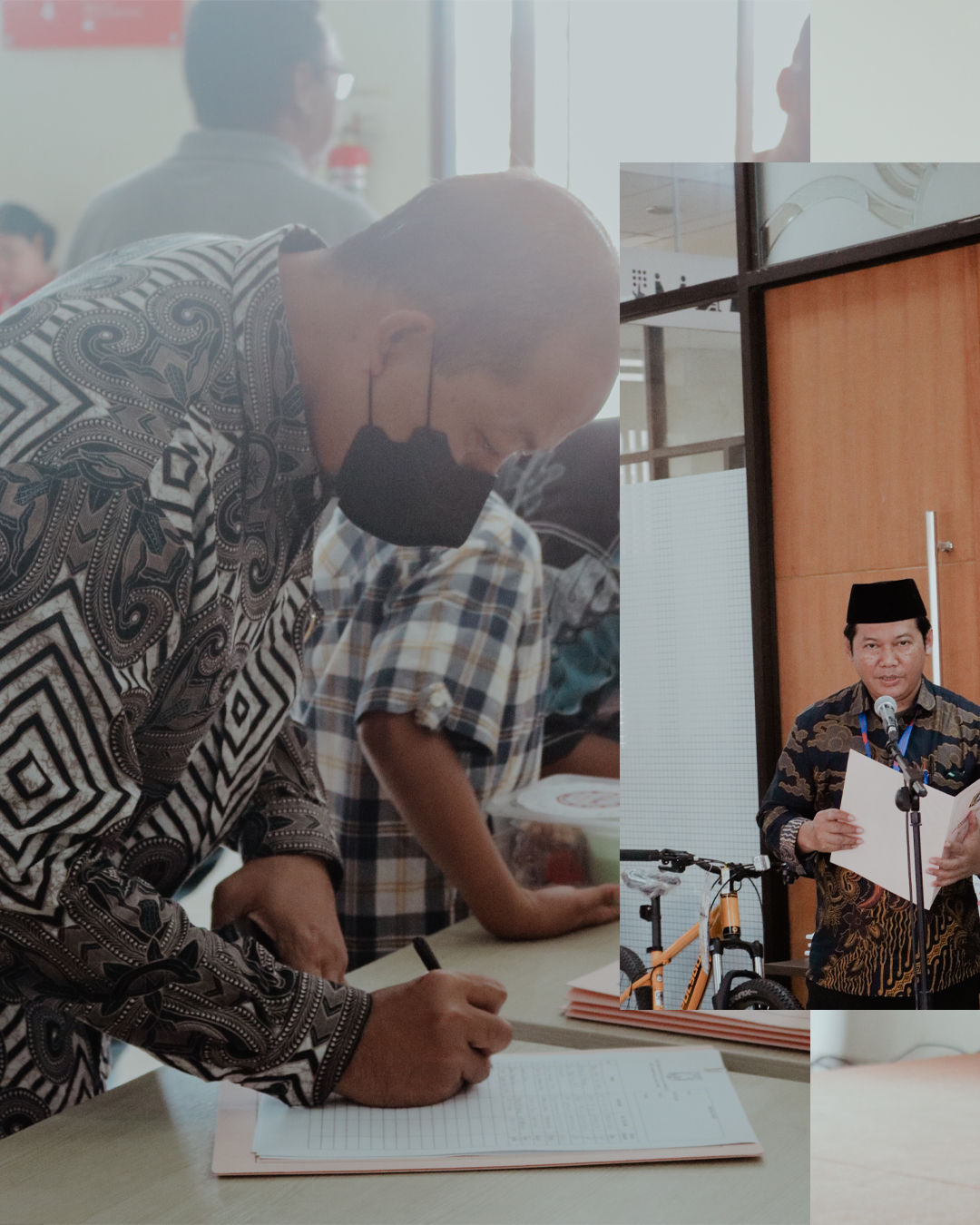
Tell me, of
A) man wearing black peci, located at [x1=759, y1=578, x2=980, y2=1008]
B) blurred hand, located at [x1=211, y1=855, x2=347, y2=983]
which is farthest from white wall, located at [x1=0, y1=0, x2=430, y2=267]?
man wearing black peci, located at [x1=759, y1=578, x2=980, y2=1008]

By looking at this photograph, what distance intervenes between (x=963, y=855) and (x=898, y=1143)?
1061 mm

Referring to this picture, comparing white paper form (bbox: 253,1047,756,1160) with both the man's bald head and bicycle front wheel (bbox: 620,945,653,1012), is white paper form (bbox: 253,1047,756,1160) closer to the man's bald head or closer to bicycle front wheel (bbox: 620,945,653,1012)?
bicycle front wheel (bbox: 620,945,653,1012)

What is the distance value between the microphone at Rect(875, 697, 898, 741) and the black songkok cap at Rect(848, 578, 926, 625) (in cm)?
12

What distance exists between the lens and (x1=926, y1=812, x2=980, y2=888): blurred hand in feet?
5.52

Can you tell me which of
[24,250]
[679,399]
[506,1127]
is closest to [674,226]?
[679,399]

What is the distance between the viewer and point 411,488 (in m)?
1.47

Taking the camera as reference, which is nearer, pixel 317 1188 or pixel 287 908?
pixel 317 1188

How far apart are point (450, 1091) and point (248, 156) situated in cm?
115

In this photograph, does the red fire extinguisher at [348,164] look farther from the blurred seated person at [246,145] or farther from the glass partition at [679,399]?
the glass partition at [679,399]

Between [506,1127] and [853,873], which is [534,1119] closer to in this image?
[506,1127]

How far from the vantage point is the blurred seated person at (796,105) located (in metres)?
1.67

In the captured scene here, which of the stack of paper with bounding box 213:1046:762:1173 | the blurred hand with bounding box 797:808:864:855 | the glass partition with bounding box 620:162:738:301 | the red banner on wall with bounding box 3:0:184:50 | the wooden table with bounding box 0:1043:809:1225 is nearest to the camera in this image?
the wooden table with bounding box 0:1043:809:1225

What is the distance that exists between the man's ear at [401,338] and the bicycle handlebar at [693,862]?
74 cm

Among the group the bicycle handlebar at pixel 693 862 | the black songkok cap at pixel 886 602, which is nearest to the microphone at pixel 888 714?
the black songkok cap at pixel 886 602
